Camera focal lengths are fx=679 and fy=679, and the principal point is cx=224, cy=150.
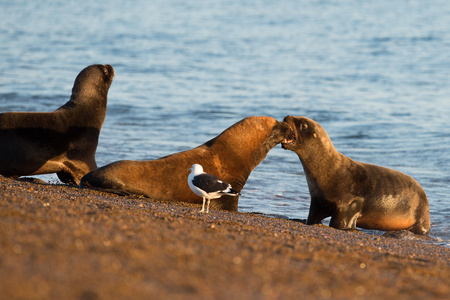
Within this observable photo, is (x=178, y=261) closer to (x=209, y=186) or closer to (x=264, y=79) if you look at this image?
(x=209, y=186)

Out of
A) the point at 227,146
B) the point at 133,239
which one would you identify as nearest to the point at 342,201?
the point at 227,146

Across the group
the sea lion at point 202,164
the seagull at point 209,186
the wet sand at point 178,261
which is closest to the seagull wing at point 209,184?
the seagull at point 209,186

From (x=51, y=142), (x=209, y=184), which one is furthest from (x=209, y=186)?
(x=51, y=142)

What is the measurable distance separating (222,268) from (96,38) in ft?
114

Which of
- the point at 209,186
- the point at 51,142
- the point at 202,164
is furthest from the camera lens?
the point at 51,142

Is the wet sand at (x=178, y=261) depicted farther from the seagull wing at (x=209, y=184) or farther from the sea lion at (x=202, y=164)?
the sea lion at (x=202, y=164)

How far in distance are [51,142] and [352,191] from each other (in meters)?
4.19

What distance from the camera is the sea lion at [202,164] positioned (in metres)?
8.27

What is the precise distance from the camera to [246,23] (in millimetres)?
45188

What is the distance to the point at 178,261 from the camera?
3.71 meters

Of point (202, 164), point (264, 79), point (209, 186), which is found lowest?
point (264, 79)

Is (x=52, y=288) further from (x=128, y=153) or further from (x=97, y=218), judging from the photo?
(x=128, y=153)

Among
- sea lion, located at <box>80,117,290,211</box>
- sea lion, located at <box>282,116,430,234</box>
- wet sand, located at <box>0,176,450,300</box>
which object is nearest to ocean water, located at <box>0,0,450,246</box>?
sea lion, located at <box>282,116,430,234</box>

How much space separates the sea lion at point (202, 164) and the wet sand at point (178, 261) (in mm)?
2298
